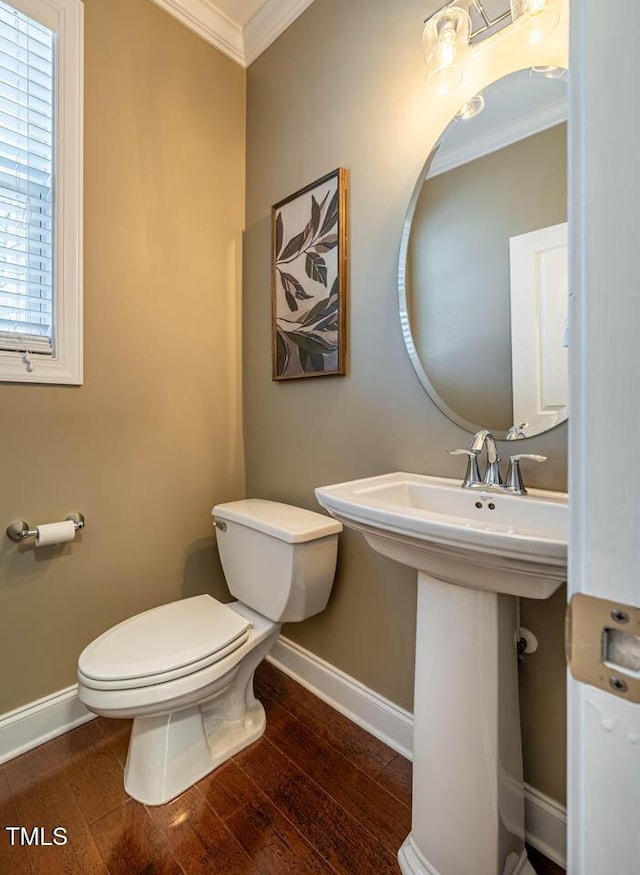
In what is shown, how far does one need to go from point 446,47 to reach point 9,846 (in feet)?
7.61

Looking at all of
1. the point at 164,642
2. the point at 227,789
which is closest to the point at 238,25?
the point at 164,642

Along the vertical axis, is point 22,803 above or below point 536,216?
below

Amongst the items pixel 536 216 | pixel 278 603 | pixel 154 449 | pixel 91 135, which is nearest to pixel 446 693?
pixel 278 603

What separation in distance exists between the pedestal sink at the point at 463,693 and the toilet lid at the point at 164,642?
58cm

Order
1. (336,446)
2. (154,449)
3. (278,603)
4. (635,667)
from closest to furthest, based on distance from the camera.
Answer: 1. (635,667)
2. (278,603)
3. (336,446)
4. (154,449)

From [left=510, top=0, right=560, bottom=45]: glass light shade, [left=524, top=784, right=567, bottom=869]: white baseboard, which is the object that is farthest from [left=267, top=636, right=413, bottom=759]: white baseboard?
[left=510, top=0, right=560, bottom=45]: glass light shade

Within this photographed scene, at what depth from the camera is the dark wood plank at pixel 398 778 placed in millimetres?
1145

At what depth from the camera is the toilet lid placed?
104cm

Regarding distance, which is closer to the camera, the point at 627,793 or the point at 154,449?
the point at 627,793

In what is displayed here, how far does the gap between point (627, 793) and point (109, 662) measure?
3.73 feet

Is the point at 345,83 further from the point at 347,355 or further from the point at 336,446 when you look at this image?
the point at 336,446

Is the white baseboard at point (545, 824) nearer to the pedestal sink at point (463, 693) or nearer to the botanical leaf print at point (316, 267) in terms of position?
the pedestal sink at point (463, 693)

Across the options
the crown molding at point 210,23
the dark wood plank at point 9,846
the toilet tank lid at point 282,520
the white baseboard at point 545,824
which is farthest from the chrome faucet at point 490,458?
the crown molding at point 210,23

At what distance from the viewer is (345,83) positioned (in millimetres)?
1406
